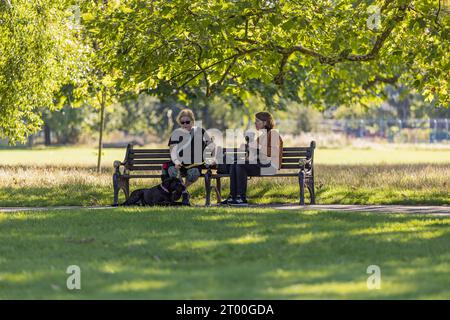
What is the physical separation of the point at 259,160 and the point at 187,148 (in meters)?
1.17

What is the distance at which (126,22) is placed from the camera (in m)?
18.4

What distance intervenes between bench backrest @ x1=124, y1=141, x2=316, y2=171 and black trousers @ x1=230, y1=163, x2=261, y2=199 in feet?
3.21

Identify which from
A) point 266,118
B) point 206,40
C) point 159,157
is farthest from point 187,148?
point 206,40

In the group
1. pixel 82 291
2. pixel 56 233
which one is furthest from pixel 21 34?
pixel 82 291

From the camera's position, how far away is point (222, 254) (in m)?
9.98

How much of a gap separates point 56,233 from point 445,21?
8.34 m

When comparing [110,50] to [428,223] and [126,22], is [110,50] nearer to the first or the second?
[126,22]

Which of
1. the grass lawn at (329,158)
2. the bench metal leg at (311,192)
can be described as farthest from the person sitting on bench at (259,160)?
the grass lawn at (329,158)

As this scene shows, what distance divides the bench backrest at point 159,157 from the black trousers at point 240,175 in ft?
3.21

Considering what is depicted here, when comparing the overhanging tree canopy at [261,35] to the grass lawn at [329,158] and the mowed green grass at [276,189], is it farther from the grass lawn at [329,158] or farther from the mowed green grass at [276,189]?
the grass lawn at [329,158]

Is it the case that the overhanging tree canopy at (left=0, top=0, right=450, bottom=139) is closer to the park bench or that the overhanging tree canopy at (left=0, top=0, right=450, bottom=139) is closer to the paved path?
the park bench

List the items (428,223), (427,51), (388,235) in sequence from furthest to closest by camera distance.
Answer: (427,51)
(428,223)
(388,235)

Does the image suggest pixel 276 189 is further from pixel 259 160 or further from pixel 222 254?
pixel 222 254
